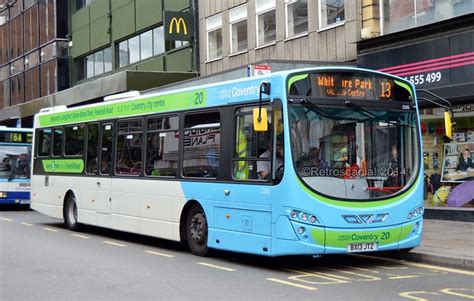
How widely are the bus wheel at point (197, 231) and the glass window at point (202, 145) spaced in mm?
661

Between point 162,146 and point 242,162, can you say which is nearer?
point 242,162

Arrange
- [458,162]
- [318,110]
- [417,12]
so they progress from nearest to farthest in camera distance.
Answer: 1. [318,110]
2. [458,162]
3. [417,12]

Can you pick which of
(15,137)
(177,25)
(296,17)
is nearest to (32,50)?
(177,25)

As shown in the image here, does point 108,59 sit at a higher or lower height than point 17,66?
lower

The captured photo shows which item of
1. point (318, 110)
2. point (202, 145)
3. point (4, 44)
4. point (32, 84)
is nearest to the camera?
point (318, 110)

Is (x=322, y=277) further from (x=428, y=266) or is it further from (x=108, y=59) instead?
(x=108, y=59)

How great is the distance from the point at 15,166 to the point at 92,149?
9.53 meters

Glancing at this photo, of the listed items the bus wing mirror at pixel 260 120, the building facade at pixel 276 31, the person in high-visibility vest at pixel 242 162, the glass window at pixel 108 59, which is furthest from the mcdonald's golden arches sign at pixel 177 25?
the bus wing mirror at pixel 260 120

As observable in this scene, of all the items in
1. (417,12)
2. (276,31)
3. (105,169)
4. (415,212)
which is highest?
(276,31)

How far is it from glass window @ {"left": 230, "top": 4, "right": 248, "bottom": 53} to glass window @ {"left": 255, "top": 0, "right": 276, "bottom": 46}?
905 millimetres

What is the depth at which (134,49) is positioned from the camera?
30.5m

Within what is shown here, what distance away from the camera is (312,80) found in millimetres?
9445

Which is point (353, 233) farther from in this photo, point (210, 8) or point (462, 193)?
point (210, 8)

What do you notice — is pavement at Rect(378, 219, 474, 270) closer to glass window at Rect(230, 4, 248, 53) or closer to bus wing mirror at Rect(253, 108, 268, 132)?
bus wing mirror at Rect(253, 108, 268, 132)
